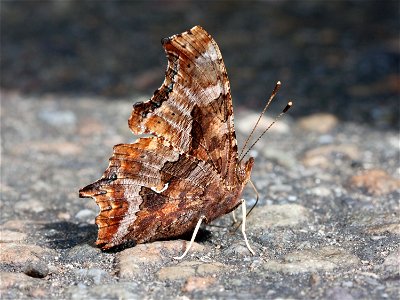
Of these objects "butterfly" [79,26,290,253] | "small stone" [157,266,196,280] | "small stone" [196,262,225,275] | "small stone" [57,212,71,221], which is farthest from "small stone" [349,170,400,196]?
"small stone" [57,212,71,221]

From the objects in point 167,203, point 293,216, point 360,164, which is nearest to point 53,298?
point 167,203

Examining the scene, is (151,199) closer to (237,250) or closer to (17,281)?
(237,250)

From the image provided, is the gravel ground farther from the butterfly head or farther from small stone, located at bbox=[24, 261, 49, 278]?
the butterfly head

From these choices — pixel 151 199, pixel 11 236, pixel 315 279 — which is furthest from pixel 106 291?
pixel 11 236

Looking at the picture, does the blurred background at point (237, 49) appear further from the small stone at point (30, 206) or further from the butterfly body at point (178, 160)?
the butterfly body at point (178, 160)

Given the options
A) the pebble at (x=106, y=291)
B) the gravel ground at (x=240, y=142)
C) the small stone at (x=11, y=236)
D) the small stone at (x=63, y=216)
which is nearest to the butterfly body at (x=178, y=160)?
the gravel ground at (x=240, y=142)
